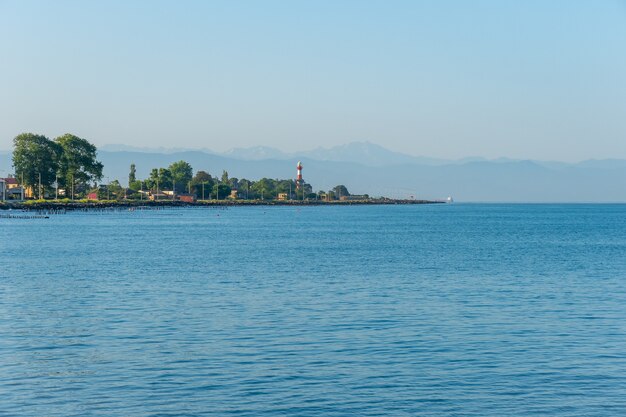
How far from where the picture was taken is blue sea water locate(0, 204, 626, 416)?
70.5 feet

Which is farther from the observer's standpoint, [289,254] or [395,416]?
[289,254]

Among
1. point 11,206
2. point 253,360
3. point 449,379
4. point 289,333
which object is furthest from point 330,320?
point 11,206

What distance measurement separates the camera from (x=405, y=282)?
4822 cm

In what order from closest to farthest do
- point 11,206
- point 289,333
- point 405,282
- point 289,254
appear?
point 289,333 → point 405,282 → point 289,254 → point 11,206

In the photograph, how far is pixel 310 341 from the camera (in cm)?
2862

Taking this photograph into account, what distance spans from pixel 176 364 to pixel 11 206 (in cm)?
18025

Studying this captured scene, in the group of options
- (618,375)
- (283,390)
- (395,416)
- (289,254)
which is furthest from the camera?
(289,254)

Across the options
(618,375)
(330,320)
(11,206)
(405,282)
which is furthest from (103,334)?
(11,206)

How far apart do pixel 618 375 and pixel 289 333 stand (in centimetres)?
1112

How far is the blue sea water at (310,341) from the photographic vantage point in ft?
70.5

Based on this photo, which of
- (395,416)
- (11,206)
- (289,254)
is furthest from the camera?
(11,206)

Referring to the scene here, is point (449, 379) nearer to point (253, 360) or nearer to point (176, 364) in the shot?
point (253, 360)

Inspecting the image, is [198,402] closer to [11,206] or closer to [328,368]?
[328,368]

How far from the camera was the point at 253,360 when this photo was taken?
25688 mm
